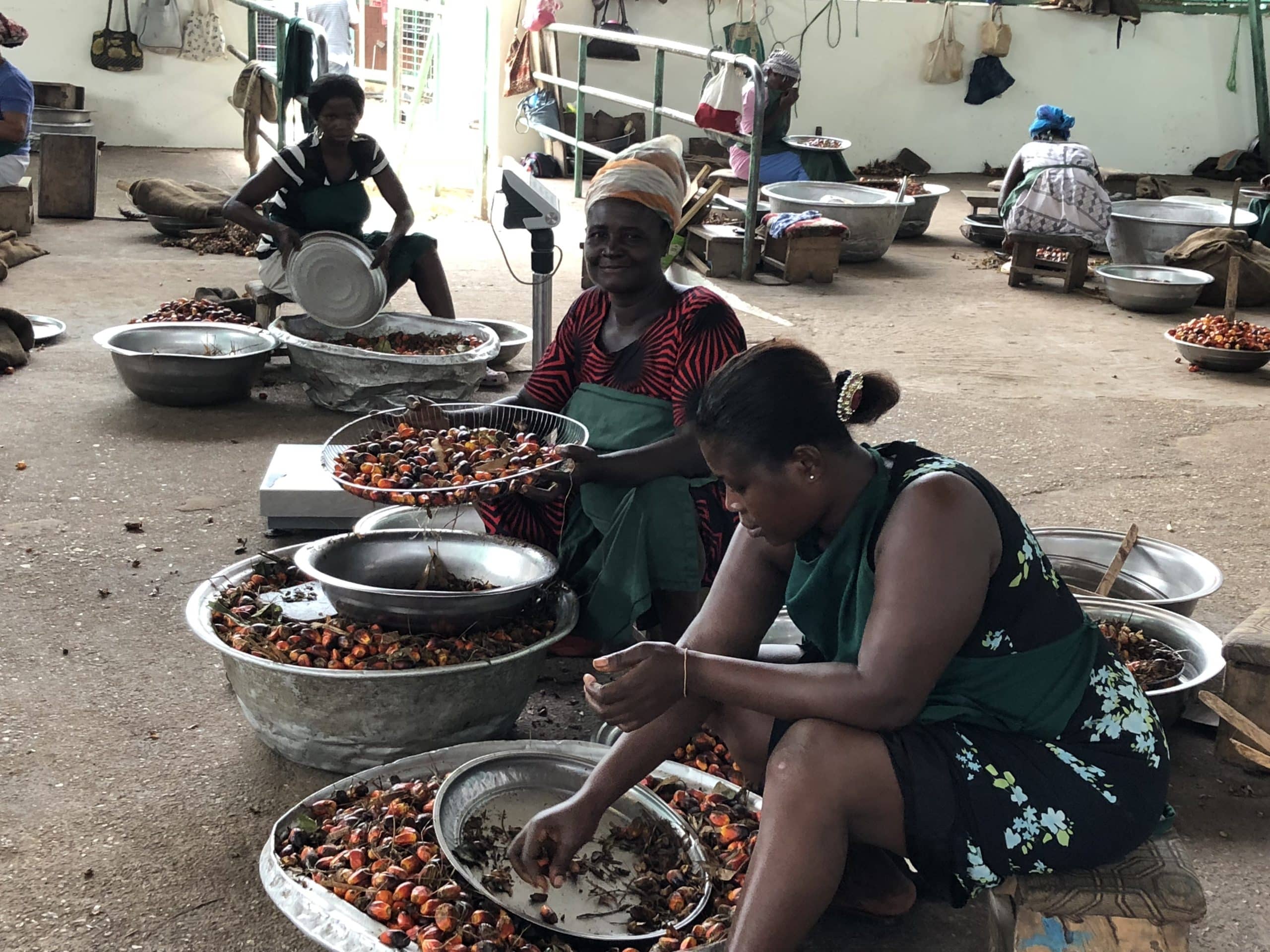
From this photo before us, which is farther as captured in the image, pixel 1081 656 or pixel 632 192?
pixel 632 192

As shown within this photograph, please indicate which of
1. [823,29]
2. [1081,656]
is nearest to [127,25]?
[823,29]

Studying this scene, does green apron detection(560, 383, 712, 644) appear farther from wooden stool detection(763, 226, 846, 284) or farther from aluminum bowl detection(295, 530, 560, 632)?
wooden stool detection(763, 226, 846, 284)

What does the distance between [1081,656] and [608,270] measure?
1.41 meters

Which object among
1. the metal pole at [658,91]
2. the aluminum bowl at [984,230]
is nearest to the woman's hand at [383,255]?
the metal pole at [658,91]

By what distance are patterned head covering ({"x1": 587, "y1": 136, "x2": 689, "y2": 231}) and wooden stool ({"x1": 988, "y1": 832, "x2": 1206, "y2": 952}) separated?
5.29ft

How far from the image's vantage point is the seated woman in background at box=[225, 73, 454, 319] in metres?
4.80

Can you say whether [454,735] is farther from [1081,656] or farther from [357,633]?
[1081,656]

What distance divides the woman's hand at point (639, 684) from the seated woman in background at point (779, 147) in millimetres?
6014

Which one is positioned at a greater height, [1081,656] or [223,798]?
[1081,656]

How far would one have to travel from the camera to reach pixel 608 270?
278cm

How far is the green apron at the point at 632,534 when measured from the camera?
2.72 m

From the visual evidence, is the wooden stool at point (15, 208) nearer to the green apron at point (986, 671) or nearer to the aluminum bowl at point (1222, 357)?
the aluminum bowl at point (1222, 357)

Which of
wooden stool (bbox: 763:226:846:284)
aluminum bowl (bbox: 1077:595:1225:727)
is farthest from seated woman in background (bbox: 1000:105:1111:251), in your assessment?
aluminum bowl (bbox: 1077:595:1225:727)

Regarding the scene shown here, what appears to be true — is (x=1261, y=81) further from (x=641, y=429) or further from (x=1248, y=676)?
(x=641, y=429)
